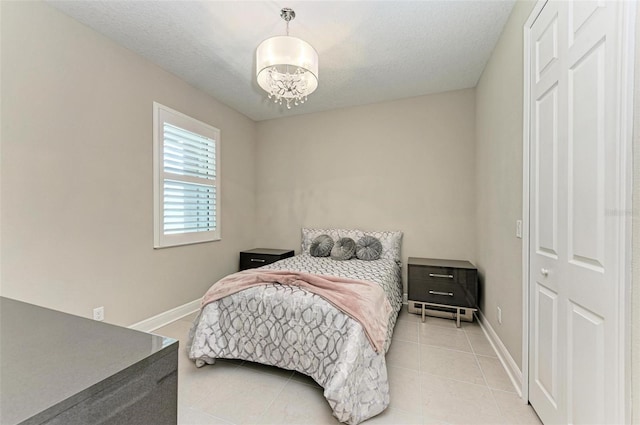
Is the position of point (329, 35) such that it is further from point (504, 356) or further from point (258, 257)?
point (504, 356)

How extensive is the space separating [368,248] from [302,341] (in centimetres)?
171

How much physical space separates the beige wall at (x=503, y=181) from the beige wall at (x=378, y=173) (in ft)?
1.37

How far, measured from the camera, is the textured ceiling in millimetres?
2033

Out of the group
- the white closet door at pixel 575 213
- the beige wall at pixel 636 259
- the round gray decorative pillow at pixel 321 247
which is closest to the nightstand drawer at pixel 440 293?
the round gray decorative pillow at pixel 321 247

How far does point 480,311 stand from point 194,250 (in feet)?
10.8

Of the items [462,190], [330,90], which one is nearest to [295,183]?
[330,90]

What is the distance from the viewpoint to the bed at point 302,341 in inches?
61.4

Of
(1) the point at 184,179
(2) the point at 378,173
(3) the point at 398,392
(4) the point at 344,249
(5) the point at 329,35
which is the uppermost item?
(5) the point at 329,35

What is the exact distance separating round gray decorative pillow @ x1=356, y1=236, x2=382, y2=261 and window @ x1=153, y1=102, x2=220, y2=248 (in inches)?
74.0

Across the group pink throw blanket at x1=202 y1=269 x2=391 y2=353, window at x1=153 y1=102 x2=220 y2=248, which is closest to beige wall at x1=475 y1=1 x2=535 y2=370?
pink throw blanket at x1=202 y1=269 x2=391 y2=353

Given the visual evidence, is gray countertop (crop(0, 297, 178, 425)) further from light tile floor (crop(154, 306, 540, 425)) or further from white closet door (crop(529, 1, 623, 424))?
white closet door (crop(529, 1, 623, 424))

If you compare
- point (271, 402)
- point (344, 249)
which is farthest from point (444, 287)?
point (271, 402)

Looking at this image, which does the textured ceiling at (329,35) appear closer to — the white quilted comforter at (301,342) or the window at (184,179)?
the window at (184,179)

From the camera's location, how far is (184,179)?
309 cm
